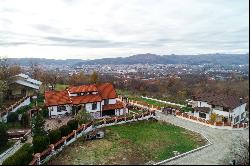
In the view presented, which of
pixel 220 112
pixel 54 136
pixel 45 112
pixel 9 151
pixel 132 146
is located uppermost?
pixel 45 112

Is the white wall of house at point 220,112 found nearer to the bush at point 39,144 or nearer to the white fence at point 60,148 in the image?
the white fence at point 60,148

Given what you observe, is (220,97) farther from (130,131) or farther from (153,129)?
(130,131)

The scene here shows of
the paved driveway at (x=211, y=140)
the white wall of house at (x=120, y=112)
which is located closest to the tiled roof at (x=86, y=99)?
the white wall of house at (x=120, y=112)

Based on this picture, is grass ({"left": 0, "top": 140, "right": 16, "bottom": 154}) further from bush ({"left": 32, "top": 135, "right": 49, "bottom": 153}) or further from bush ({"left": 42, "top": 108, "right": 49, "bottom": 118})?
bush ({"left": 42, "top": 108, "right": 49, "bottom": 118})

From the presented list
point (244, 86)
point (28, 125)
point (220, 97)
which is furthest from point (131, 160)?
point (220, 97)

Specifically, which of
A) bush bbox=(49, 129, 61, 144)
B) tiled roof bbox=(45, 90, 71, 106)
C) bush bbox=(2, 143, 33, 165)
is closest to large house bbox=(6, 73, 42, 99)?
tiled roof bbox=(45, 90, 71, 106)

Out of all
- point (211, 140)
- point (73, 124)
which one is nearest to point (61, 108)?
point (73, 124)

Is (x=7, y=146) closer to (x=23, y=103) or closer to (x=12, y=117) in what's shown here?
(x=12, y=117)
